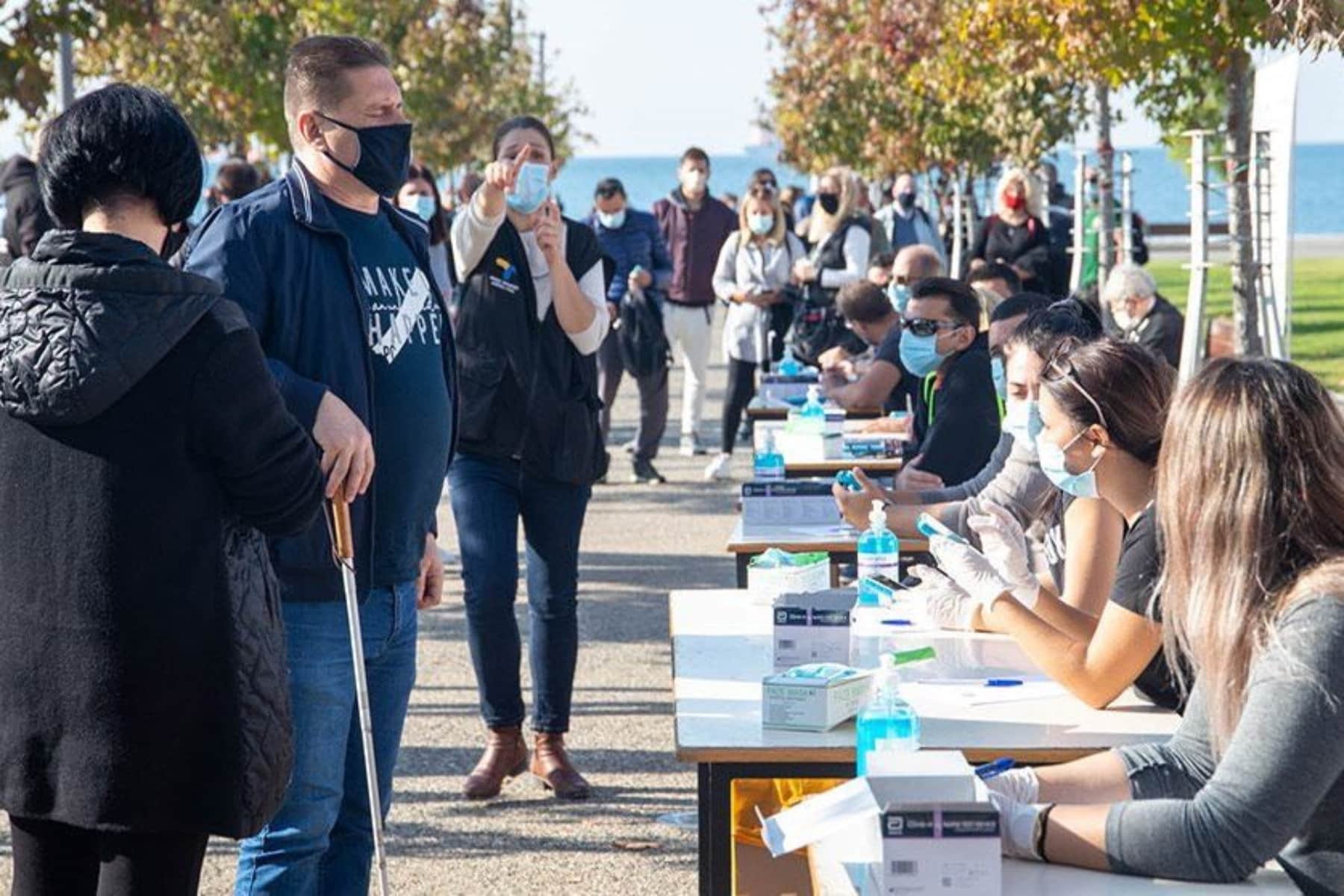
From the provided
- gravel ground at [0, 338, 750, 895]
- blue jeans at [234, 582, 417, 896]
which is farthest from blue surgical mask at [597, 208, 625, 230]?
blue jeans at [234, 582, 417, 896]

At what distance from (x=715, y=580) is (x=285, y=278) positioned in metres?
7.04

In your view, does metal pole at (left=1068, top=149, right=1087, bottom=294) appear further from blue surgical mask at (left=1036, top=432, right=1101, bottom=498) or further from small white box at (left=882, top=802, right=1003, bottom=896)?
small white box at (left=882, top=802, right=1003, bottom=896)

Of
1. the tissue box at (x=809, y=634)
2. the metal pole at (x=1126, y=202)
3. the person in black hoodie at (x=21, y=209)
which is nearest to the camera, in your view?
the tissue box at (x=809, y=634)

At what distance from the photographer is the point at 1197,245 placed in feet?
41.9

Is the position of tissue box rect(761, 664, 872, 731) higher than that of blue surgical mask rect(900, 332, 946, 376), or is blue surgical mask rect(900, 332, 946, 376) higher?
blue surgical mask rect(900, 332, 946, 376)

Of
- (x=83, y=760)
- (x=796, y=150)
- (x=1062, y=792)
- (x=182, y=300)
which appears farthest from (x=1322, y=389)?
(x=796, y=150)

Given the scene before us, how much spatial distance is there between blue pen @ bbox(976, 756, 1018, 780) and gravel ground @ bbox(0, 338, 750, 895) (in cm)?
218

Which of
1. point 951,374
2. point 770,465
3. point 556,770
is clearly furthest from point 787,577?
point 770,465

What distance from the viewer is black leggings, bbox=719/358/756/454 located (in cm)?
1527

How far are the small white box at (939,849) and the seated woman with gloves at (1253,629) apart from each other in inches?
14.5

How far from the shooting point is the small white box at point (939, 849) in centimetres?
318

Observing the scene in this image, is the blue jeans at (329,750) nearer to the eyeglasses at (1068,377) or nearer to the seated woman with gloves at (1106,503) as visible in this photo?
the seated woman with gloves at (1106,503)

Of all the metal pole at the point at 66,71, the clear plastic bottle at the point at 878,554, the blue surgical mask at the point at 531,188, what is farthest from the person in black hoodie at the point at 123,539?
the metal pole at the point at 66,71

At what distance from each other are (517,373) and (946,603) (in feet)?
6.05
